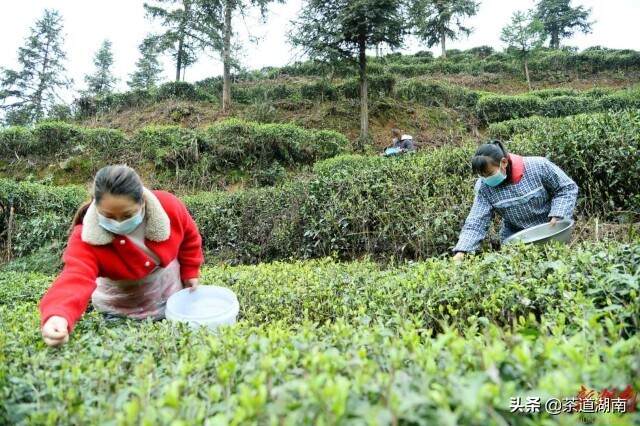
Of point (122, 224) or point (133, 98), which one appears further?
point (133, 98)

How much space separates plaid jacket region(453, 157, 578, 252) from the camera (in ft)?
12.9

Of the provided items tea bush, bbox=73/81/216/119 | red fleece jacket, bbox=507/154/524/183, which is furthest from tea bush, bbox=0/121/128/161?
red fleece jacket, bbox=507/154/524/183

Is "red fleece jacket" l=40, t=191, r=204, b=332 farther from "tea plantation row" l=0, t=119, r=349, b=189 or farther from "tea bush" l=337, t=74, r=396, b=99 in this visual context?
"tea bush" l=337, t=74, r=396, b=99

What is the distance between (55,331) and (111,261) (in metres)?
0.77

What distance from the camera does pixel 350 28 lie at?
15.6 meters

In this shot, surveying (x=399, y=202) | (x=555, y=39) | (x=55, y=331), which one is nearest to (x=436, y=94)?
(x=399, y=202)

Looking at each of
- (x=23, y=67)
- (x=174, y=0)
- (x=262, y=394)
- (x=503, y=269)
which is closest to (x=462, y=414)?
(x=262, y=394)

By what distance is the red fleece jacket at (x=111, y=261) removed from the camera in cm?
225

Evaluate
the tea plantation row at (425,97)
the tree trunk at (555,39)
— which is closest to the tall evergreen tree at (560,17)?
the tree trunk at (555,39)

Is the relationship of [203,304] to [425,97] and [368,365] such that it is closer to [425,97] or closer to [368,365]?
[368,365]

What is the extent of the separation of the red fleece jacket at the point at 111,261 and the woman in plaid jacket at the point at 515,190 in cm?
252

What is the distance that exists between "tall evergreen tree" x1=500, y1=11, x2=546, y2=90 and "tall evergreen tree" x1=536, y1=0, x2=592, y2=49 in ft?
48.0

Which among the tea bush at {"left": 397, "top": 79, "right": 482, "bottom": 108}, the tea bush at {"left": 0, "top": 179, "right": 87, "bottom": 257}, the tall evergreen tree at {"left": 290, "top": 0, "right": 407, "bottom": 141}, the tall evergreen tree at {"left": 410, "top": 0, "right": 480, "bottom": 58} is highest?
the tall evergreen tree at {"left": 410, "top": 0, "right": 480, "bottom": 58}

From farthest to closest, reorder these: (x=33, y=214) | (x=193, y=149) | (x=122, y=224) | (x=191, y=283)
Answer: (x=193, y=149), (x=33, y=214), (x=191, y=283), (x=122, y=224)
